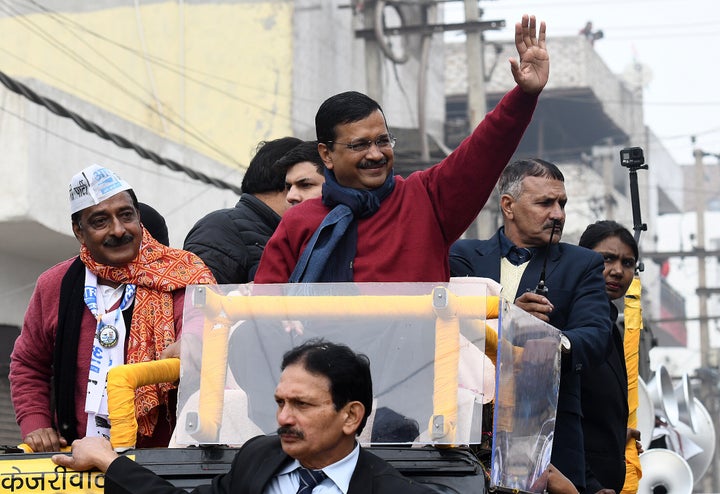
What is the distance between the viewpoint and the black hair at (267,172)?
6.96 m

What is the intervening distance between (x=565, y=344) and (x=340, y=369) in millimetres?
1415

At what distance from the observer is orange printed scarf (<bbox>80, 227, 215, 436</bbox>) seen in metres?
5.48

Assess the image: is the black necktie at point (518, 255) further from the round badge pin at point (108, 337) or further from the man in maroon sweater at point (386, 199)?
the round badge pin at point (108, 337)

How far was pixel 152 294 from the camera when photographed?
575cm

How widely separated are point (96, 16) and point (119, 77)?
1.00 meters

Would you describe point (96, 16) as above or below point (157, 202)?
above

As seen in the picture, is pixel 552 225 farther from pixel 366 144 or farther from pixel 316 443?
pixel 316 443

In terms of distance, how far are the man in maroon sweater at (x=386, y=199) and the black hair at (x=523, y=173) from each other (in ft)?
3.55

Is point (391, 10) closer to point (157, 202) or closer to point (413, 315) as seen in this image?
point (157, 202)

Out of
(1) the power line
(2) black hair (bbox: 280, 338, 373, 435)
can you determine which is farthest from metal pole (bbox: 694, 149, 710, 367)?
(2) black hair (bbox: 280, 338, 373, 435)

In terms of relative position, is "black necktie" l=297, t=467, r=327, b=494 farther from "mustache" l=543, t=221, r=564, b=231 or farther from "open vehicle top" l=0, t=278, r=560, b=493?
"mustache" l=543, t=221, r=564, b=231

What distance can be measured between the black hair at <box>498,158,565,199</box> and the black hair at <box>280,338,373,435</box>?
2.11m

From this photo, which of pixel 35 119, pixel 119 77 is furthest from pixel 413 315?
pixel 119 77

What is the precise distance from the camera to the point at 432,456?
4.44m
